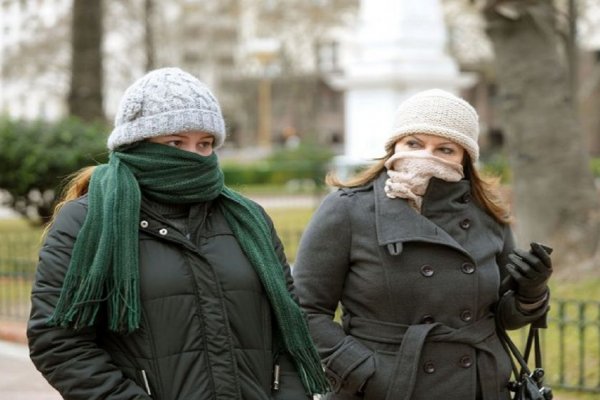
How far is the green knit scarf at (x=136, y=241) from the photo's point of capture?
112 inches

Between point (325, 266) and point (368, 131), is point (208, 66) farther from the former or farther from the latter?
point (325, 266)

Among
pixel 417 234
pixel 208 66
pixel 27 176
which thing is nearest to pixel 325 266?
pixel 417 234

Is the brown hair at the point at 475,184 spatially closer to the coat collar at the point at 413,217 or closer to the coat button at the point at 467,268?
the coat collar at the point at 413,217

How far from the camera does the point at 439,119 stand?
142 inches

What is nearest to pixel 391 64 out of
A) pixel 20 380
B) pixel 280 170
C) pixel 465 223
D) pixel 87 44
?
pixel 87 44

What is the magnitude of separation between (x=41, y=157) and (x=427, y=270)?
1214cm

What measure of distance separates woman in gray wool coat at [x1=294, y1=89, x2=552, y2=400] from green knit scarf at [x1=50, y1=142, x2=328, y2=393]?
0.39 meters

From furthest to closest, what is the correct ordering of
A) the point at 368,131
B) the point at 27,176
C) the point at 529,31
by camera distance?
the point at 368,131
the point at 27,176
the point at 529,31

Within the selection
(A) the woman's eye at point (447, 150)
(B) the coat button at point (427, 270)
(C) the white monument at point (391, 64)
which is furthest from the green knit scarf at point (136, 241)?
(C) the white monument at point (391, 64)

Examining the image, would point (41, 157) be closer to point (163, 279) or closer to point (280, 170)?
point (163, 279)

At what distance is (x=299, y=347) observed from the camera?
317cm

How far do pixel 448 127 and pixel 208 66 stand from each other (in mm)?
62864

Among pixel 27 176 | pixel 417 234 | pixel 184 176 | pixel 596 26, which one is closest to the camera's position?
pixel 184 176

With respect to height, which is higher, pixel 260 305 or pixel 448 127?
pixel 448 127
